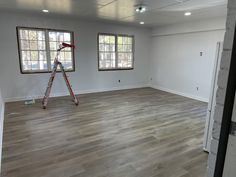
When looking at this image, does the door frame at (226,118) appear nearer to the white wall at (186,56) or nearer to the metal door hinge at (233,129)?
the metal door hinge at (233,129)

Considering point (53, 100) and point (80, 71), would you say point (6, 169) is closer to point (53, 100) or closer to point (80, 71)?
point (53, 100)

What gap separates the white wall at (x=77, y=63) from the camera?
16.2 ft

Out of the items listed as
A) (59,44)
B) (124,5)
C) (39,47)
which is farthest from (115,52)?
(124,5)

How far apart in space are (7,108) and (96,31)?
11.8 feet

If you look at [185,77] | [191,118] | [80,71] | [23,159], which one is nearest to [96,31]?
[80,71]

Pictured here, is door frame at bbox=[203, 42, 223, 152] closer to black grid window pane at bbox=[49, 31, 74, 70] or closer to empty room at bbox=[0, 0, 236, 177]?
empty room at bbox=[0, 0, 236, 177]

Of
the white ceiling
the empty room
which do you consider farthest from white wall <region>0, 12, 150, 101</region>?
the white ceiling

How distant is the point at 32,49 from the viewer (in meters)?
5.29

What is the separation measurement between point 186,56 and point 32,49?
4.89 meters

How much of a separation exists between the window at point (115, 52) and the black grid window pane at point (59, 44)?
1.05 metres

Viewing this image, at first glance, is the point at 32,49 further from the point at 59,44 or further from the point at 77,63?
the point at 77,63

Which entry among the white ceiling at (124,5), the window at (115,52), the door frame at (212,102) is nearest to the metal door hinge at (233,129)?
the door frame at (212,102)

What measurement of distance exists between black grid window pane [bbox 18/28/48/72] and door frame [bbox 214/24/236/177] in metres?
5.43

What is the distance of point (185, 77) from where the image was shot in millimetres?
6094
